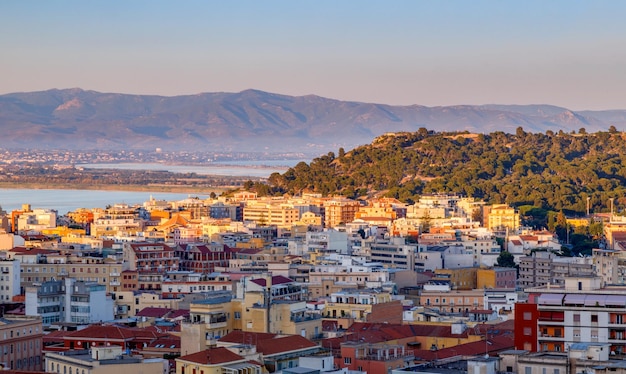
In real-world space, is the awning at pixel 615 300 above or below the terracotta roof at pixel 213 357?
above

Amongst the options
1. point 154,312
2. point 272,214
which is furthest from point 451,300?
point 272,214

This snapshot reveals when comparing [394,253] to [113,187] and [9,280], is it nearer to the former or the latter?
[9,280]

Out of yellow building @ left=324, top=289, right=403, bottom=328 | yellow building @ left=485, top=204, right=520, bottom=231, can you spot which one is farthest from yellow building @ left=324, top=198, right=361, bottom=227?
yellow building @ left=324, top=289, right=403, bottom=328

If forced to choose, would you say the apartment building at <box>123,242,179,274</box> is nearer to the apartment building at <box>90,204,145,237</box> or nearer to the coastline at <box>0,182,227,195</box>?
the apartment building at <box>90,204,145,237</box>

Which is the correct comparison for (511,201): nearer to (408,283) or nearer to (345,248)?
(345,248)

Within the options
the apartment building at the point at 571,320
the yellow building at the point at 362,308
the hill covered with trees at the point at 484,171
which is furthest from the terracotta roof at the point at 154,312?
the hill covered with trees at the point at 484,171

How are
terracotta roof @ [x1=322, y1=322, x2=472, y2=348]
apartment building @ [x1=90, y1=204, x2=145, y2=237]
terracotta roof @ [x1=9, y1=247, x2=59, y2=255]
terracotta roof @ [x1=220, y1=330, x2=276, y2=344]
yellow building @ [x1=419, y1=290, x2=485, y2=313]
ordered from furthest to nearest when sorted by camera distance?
1. apartment building @ [x1=90, y1=204, x2=145, y2=237]
2. terracotta roof @ [x1=9, y1=247, x2=59, y2=255]
3. yellow building @ [x1=419, y1=290, x2=485, y2=313]
4. terracotta roof @ [x1=322, y1=322, x2=472, y2=348]
5. terracotta roof @ [x1=220, y1=330, x2=276, y2=344]

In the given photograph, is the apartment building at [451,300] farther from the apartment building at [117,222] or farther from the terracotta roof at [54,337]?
the apartment building at [117,222]
